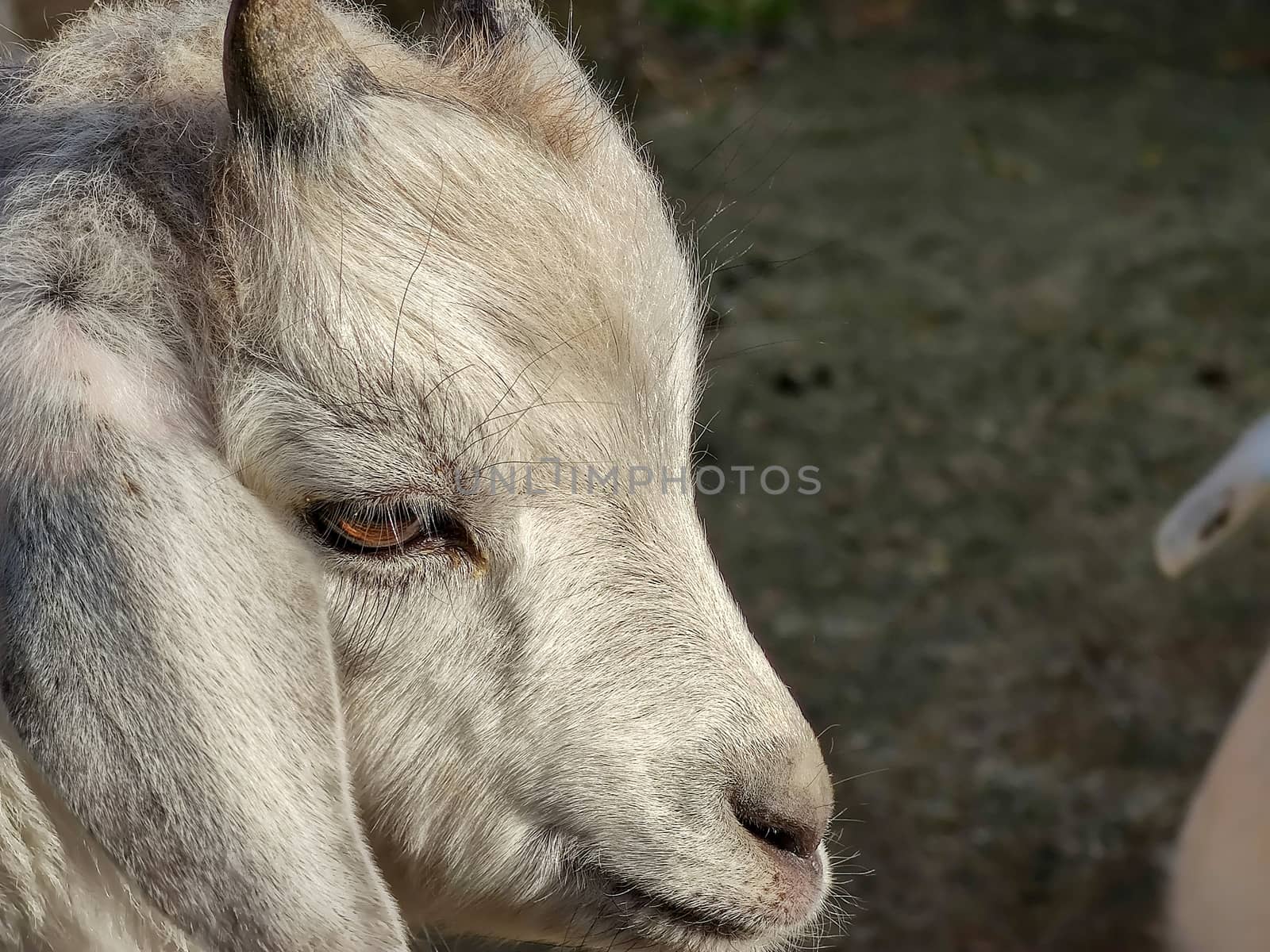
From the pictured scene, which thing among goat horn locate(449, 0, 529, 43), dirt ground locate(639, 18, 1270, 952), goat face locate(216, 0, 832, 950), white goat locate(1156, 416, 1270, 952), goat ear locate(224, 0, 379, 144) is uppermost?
goat ear locate(224, 0, 379, 144)

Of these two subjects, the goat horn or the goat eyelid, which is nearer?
the goat eyelid

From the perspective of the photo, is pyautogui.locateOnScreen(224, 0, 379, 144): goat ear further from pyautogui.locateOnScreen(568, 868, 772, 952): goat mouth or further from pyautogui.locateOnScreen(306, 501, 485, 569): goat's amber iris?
pyautogui.locateOnScreen(568, 868, 772, 952): goat mouth

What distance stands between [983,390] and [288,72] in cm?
381

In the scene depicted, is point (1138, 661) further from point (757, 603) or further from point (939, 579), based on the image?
point (757, 603)

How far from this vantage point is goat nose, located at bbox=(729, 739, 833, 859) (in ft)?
5.89

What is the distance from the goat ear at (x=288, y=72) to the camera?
1.59 m

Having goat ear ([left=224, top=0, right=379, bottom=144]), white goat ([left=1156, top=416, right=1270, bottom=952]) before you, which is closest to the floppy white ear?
white goat ([left=1156, top=416, right=1270, bottom=952])

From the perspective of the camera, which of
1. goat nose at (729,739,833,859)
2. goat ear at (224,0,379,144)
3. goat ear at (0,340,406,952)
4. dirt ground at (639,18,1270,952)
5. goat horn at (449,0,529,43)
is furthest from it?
dirt ground at (639,18,1270,952)

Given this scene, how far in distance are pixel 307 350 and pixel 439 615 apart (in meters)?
0.36

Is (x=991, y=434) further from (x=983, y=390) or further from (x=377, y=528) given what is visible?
(x=377, y=528)

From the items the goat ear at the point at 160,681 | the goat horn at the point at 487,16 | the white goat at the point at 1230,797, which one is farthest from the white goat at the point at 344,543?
the white goat at the point at 1230,797

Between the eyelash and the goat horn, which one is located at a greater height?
the goat horn

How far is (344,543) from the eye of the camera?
1.68m

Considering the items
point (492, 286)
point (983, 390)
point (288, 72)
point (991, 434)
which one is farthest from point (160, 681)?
point (983, 390)
